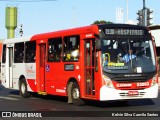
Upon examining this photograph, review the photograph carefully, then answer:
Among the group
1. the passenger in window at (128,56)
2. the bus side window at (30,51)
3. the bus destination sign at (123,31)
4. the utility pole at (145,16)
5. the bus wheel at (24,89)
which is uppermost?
the utility pole at (145,16)

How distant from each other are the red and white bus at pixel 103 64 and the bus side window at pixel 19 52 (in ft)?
10.6

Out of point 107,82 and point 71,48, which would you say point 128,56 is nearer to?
point 107,82

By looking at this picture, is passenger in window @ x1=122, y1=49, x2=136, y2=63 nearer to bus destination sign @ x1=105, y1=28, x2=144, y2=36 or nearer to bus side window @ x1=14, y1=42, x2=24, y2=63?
bus destination sign @ x1=105, y1=28, x2=144, y2=36

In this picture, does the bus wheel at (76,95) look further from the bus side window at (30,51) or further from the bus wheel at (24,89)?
the bus wheel at (24,89)

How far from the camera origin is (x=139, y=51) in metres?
16.1

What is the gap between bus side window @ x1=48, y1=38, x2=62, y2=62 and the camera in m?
18.4

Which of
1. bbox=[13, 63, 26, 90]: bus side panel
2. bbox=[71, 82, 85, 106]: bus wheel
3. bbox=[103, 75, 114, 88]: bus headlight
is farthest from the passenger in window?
bbox=[13, 63, 26, 90]: bus side panel

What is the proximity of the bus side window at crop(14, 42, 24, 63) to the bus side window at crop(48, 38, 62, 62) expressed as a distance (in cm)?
300

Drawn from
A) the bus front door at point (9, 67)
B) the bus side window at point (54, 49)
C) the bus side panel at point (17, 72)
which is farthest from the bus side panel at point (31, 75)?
the bus front door at point (9, 67)

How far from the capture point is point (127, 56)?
15.8 m

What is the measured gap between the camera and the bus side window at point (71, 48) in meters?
17.1

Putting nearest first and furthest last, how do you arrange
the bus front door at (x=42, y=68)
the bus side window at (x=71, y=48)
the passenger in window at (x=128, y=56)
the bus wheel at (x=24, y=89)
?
the passenger in window at (x=128, y=56) < the bus side window at (x=71, y=48) < the bus front door at (x=42, y=68) < the bus wheel at (x=24, y=89)

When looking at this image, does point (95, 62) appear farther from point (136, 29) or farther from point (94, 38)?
point (136, 29)

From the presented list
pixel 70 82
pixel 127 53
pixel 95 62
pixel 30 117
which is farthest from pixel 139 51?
pixel 30 117
